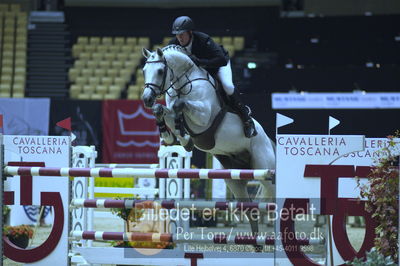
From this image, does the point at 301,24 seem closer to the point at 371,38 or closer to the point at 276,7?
the point at 371,38

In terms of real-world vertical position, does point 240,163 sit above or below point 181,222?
above

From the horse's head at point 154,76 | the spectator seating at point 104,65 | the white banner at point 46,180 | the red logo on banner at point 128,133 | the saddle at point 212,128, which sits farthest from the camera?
the spectator seating at point 104,65

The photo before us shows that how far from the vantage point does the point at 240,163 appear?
6.40 meters

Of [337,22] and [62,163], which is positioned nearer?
[62,163]

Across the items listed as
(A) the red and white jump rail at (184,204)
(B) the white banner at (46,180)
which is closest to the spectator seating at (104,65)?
(B) the white banner at (46,180)

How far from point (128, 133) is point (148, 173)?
8.99 metres

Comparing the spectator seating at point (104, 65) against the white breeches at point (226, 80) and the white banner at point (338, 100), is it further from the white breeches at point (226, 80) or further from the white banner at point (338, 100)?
the white breeches at point (226, 80)

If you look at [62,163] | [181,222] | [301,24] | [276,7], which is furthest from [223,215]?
[276,7]

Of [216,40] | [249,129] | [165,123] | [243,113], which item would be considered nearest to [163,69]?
[165,123]

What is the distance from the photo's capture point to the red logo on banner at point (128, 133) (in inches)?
520

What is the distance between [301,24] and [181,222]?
370 inches

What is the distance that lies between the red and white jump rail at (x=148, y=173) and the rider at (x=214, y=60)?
5.15 feet

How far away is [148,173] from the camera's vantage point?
14.7ft

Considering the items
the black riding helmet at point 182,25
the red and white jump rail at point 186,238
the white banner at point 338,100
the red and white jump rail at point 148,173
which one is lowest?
the red and white jump rail at point 186,238
